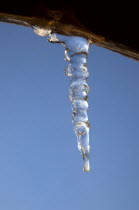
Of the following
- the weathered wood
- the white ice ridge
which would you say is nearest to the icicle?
the white ice ridge

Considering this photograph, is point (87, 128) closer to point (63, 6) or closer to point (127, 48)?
point (127, 48)

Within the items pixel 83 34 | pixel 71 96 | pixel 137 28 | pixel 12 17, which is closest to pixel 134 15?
pixel 137 28

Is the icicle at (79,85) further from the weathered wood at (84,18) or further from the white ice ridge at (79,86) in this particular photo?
the weathered wood at (84,18)

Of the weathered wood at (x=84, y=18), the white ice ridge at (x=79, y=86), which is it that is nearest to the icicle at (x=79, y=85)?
the white ice ridge at (x=79, y=86)

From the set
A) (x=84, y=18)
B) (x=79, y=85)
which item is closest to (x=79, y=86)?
(x=79, y=85)

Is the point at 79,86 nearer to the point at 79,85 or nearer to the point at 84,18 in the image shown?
the point at 79,85
